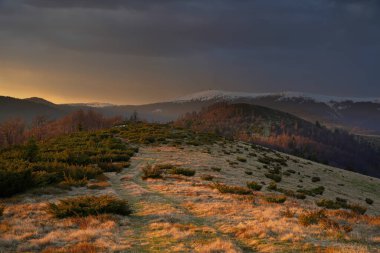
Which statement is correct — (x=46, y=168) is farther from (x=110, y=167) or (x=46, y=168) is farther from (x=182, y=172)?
(x=182, y=172)

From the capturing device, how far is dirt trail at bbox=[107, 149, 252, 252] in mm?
10898

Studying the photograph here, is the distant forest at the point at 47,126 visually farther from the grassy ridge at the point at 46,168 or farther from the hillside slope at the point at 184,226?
the hillside slope at the point at 184,226

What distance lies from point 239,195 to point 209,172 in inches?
405

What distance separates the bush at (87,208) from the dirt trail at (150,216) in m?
0.70

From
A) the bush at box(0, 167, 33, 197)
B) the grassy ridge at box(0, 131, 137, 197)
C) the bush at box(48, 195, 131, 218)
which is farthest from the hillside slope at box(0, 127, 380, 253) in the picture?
the grassy ridge at box(0, 131, 137, 197)

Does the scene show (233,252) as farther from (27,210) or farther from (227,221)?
(27,210)

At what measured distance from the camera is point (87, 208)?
567 inches

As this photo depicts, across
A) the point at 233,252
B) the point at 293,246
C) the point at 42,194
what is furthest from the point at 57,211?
the point at 293,246

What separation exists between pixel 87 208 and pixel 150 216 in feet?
8.70

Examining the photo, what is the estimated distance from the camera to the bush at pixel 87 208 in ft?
46.4

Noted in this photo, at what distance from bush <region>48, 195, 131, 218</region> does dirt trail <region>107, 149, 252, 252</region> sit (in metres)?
0.70

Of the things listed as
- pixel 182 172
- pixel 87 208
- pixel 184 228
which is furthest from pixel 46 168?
pixel 184 228

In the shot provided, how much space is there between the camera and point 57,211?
14086mm

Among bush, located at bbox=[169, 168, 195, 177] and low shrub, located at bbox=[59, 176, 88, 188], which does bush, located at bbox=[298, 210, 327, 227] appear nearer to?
low shrub, located at bbox=[59, 176, 88, 188]
